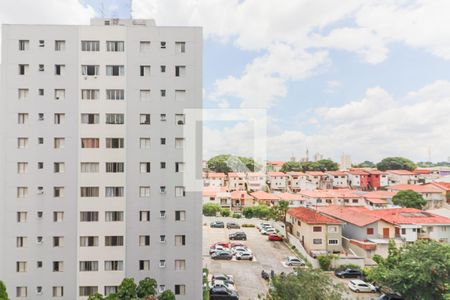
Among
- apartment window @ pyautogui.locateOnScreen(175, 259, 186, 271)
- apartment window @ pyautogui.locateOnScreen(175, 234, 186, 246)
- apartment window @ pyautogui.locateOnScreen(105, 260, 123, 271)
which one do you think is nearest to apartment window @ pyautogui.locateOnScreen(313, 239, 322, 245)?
apartment window @ pyautogui.locateOnScreen(175, 259, 186, 271)

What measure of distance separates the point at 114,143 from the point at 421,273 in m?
15.7

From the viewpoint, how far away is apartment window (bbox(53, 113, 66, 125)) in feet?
44.1

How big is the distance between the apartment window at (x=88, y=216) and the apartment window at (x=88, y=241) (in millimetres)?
827

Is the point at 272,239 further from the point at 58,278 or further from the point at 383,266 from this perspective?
the point at 58,278

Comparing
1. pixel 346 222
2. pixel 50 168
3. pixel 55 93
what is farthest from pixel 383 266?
pixel 55 93

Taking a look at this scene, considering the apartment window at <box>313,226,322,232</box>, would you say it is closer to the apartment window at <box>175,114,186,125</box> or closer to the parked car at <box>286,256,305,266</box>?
the parked car at <box>286,256,305,266</box>

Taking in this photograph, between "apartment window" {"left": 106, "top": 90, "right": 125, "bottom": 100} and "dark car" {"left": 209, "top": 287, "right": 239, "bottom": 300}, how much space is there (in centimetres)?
1130

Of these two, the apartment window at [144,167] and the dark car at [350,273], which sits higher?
the apartment window at [144,167]

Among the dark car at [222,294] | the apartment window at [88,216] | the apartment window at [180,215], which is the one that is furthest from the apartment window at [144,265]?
the dark car at [222,294]

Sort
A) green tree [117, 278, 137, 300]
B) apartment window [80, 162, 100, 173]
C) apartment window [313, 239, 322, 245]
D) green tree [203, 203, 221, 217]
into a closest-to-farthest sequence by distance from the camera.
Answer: green tree [117, 278, 137, 300]
apartment window [80, 162, 100, 173]
apartment window [313, 239, 322, 245]
green tree [203, 203, 221, 217]

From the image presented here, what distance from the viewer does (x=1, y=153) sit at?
43.3 ft

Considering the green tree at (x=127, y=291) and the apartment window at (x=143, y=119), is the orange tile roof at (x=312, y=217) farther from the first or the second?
the apartment window at (x=143, y=119)

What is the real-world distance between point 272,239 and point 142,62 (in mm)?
18988

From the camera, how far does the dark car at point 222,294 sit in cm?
1499
